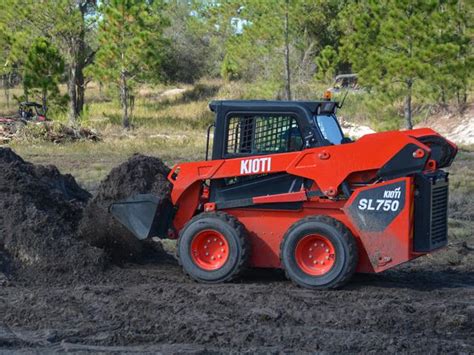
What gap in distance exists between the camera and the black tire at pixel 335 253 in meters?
8.77

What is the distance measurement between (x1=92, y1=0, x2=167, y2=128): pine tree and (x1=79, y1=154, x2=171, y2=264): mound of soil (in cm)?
2773

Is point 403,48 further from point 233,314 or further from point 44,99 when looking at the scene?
point 233,314

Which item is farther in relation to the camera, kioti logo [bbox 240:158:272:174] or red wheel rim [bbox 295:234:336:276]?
kioti logo [bbox 240:158:272:174]

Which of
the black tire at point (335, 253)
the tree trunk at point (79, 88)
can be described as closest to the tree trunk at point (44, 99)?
the tree trunk at point (79, 88)

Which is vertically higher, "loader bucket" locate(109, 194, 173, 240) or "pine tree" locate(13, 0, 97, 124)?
"pine tree" locate(13, 0, 97, 124)

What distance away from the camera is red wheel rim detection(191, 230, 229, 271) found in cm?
937

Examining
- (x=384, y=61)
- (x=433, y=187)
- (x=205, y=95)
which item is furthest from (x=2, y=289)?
(x=205, y=95)

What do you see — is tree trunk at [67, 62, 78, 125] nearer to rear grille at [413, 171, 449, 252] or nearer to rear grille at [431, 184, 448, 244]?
rear grille at [431, 184, 448, 244]

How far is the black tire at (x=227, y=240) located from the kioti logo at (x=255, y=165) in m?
0.54

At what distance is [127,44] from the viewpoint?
126ft

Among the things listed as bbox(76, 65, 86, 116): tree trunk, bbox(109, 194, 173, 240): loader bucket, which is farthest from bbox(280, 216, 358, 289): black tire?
bbox(76, 65, 86, 116): tree trunk

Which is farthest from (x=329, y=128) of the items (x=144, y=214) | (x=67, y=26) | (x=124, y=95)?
(x=67, y=26)

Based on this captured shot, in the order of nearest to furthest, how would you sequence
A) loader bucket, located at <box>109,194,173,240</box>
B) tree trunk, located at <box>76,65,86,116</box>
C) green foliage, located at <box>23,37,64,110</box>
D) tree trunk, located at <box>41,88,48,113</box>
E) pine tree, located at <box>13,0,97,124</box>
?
loader bucket, located at <box>109,194,173,240</box>, green foliage, located at <box>23,37,64,110</box>, tree trunk, located at <box>41,88,48,113</box>, pine tree, located at <box>13,0,97,124</box>, tree trunk, located at <box>76,65,86,116</box>

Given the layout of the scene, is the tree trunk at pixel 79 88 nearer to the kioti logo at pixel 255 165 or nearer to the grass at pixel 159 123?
the grass at pixel 159 123
